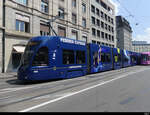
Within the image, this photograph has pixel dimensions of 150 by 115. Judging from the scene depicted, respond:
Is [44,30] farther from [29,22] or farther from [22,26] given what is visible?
[22,26]

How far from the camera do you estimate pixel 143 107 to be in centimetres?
472

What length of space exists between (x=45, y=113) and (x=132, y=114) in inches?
94.8

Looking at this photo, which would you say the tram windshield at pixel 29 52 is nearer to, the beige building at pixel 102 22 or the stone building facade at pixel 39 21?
the stone building facade at pixel 39 21

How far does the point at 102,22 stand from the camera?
4544 cm

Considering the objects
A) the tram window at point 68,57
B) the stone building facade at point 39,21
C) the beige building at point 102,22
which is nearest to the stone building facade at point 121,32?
the beige building at point 102,22

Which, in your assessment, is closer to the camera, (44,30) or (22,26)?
(22,26)

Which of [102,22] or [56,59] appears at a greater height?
[102,22]

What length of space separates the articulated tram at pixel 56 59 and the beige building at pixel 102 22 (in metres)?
23.8

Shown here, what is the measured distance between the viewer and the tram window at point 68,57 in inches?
457

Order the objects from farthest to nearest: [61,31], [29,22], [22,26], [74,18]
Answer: [74,18]
[61,31]
[29,22]
[22,26]

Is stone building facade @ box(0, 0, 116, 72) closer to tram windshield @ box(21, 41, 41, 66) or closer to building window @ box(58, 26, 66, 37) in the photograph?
building window @ box(58, 26, 66, 37)

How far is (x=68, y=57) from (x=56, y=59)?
1.48 meters

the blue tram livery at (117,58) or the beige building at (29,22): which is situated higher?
the beige building at (29,22)

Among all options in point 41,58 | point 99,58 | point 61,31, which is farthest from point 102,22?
point 41,58
